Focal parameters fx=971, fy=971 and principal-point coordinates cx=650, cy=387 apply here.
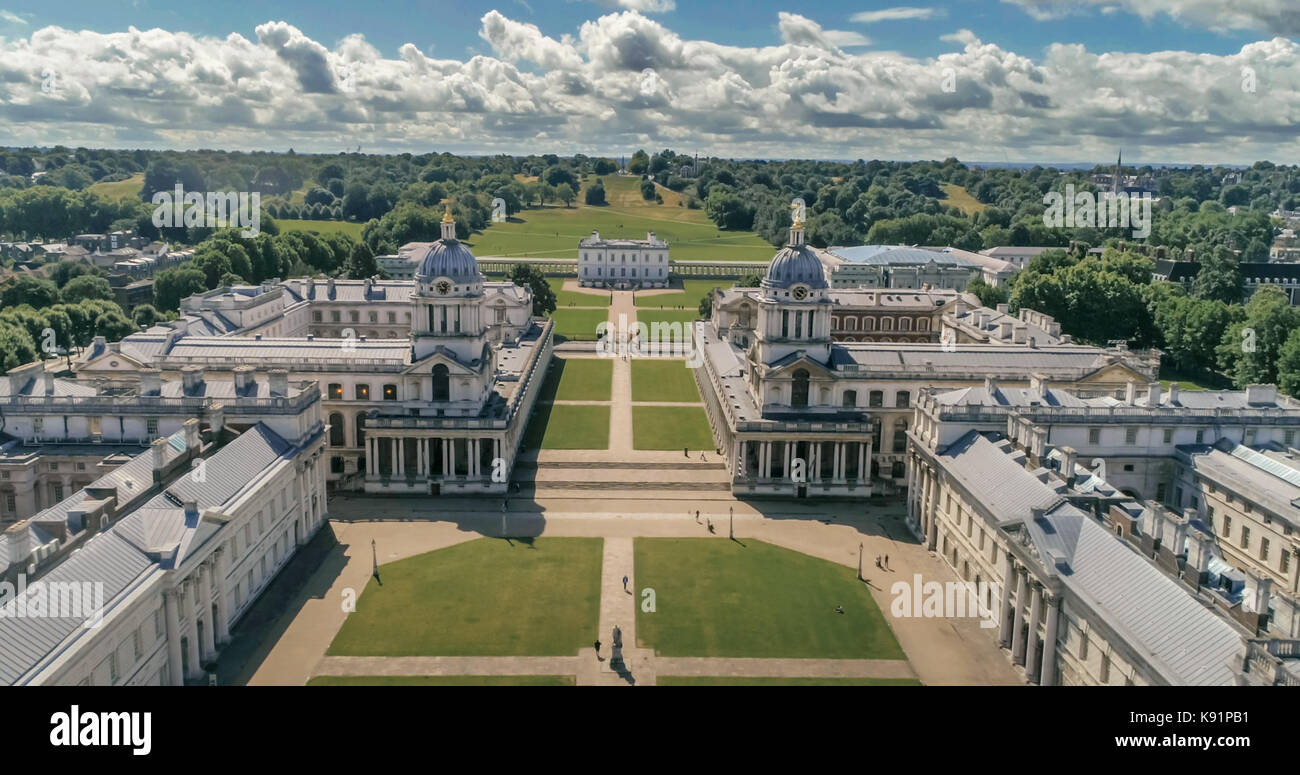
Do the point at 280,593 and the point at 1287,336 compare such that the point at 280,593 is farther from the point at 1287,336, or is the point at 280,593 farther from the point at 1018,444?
Result: the point at 1287,336

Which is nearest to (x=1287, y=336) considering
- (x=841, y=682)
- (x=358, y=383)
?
(x=841, y=682)

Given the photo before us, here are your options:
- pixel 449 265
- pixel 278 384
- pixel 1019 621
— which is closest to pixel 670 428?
pixel 449 265

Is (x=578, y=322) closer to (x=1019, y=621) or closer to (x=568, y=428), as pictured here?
(x=568, y=428)

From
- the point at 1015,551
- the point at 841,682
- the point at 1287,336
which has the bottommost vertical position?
the point at 841,682

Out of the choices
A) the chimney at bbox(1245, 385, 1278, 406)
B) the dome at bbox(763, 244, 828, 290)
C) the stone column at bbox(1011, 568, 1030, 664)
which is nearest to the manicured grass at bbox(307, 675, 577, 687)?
the stone column at bbox(1011, 568, 1030, 664)

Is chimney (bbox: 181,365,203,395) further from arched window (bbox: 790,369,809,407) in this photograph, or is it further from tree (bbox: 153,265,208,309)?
tree (bbox: 153,265,208,309)

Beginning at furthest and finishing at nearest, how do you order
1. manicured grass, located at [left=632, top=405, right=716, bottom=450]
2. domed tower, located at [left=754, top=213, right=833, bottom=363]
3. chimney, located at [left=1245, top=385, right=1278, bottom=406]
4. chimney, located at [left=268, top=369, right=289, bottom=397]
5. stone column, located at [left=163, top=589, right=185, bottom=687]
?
1. manicured grass, located at [left=632, top=405, right=716, bottom=450]
2. domed tower, located at [left=754, top=213, right=833, bottom=363]
3. chimney, located at [left=1245, top=385, right=1278, bottom=406]
4. chimney, located at [left=268, top=369, right=289, bottom=397]
5. stone column, located at [left=163, top=589, right=185, bottom=687]

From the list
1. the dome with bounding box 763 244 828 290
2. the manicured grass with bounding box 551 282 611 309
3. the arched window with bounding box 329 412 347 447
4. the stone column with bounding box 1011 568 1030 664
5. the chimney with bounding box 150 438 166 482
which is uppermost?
the dome with bounding box 763 244 828 290
